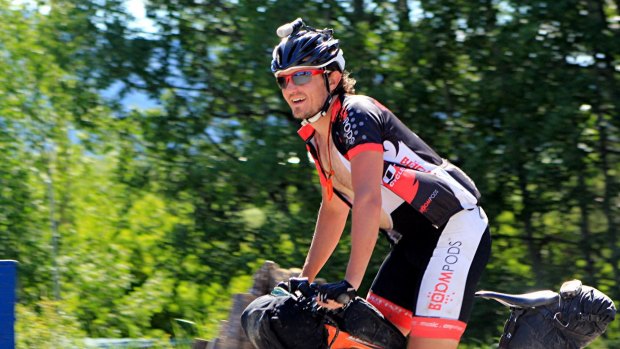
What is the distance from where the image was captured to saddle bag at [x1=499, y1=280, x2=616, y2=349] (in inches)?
141

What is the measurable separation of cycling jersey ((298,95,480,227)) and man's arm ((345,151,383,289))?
0.06 metres

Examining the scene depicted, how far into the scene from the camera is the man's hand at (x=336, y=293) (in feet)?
10.9

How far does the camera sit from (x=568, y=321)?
360 centimetres

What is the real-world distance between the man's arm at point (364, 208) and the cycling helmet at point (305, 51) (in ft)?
1.40

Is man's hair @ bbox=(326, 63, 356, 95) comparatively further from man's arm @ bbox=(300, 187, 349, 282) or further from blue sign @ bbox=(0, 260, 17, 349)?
blue sign @ bbox=(0, 260, 17, 349)

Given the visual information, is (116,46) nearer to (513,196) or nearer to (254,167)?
(254,167)

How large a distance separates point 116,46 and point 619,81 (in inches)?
171

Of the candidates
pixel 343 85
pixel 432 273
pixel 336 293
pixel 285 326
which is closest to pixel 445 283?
pixel 432 273

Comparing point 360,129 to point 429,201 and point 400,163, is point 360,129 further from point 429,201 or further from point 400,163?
point 429,201

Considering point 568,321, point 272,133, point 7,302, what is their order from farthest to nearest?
1. point 272,133
2. point 7,302
3. point 568,321

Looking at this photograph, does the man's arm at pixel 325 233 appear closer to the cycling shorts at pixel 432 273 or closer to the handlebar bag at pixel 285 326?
the cycling shorts at pixel 432 273

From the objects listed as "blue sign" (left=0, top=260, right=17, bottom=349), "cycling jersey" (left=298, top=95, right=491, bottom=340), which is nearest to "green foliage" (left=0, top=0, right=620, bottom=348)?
"blue sign" (left=0, top=260, right=17, bottom=349)

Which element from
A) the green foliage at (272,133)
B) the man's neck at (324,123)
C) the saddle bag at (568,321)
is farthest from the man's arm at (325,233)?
the green foliage at (272,133)

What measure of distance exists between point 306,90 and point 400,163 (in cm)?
46
